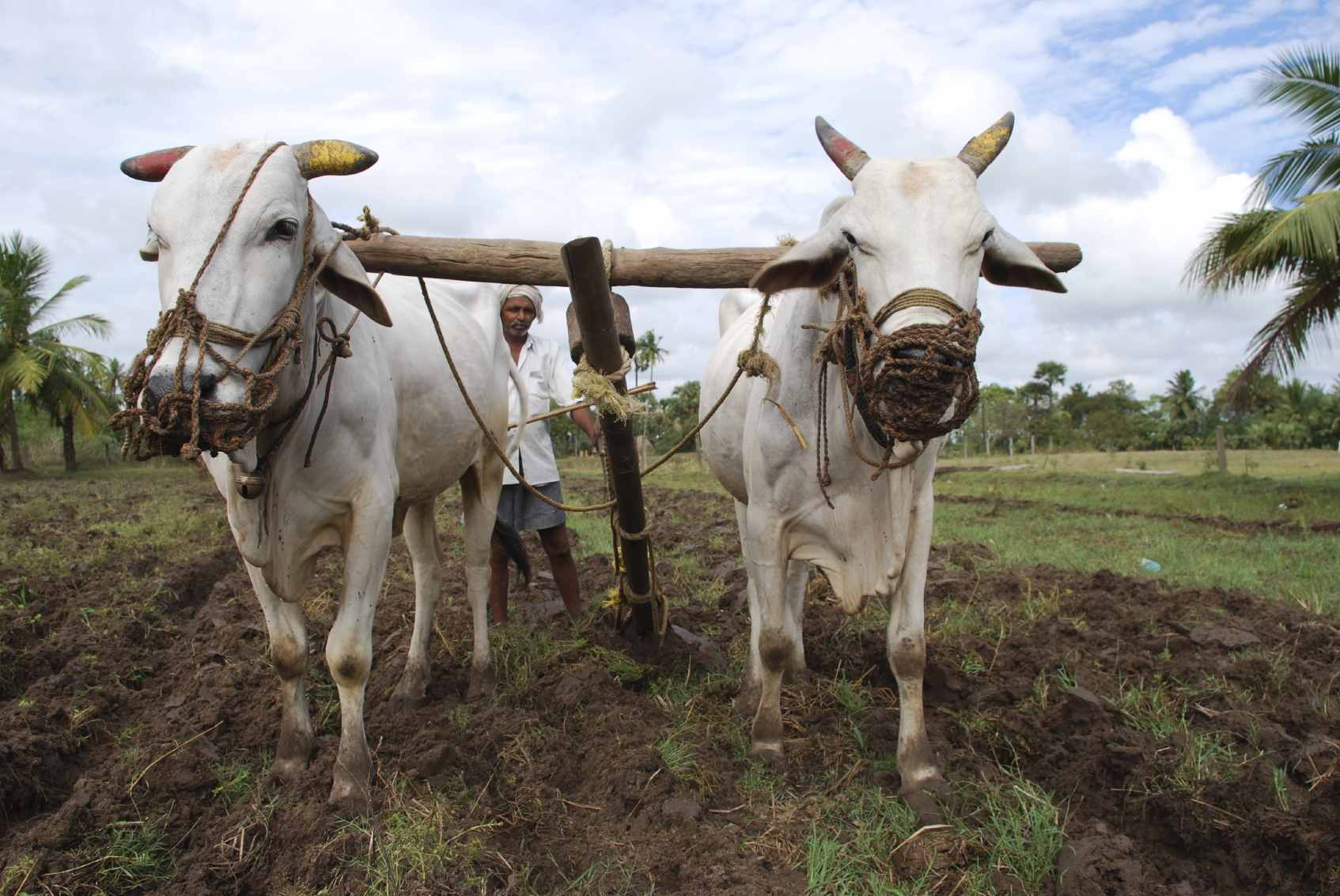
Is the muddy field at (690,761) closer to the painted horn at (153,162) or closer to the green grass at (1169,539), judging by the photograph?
the green grass at (1169,539)

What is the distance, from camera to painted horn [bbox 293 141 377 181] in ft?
8.34

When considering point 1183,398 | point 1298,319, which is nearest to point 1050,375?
point 1183,398

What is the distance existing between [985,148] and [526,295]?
9.63 feet

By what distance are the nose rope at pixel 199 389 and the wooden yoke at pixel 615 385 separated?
95 centimetres

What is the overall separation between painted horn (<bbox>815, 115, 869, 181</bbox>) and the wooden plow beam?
0.37m

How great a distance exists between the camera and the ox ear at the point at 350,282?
8.27 ft

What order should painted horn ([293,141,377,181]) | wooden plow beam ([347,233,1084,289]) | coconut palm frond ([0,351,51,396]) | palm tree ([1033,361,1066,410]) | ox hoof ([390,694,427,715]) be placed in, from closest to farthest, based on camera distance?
painted horn ([293,141,377,181]), wooden plow beam ([347,233,1084,289]), ox hoof ([390,694,427,715]), coconut palm frond ([0,351,51,396]), palm tree ([1033,361,1066,410])

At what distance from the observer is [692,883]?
2.34 metres

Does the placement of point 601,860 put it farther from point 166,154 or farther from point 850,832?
point 166,154

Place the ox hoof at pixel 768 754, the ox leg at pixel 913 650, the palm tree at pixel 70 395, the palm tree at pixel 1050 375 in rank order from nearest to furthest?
the ox leg at pixel 913 650
the ox hoof at pixel 768 754
the palm tree at pixel 70 395
the palm tree at pixel 1050 375

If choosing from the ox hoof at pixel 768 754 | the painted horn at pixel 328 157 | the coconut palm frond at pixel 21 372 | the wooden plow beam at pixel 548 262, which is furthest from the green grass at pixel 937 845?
the coconut palm frond at pixel 21 372

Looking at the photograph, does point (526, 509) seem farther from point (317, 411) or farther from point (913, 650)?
point (913, 650)

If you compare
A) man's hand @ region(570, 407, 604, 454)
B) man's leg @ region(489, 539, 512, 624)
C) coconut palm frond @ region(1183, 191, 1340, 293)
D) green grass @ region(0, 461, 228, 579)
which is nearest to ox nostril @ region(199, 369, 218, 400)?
green grass @ region(0, 461, 228, 579)

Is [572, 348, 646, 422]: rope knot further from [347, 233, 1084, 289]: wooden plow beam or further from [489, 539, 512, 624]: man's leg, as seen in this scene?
[489, 539, 512, 624]: man's leg
